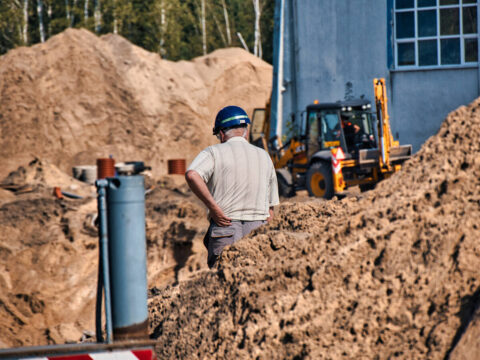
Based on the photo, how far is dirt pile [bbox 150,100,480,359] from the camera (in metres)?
2.70

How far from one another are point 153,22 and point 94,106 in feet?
38.6

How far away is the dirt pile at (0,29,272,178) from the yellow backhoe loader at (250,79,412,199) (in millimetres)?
10095


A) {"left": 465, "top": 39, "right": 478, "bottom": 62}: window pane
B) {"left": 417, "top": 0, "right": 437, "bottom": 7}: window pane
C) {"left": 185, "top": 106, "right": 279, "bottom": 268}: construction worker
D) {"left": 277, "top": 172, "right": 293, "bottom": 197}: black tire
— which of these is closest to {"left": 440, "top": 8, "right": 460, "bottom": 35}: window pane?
{"left": 417, "top": 0, "right": 437, "bottom": 7}: window pane

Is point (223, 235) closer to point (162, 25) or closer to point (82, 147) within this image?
point (82, 147)

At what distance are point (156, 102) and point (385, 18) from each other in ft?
32.2

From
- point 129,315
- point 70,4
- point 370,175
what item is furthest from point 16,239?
point 70,4

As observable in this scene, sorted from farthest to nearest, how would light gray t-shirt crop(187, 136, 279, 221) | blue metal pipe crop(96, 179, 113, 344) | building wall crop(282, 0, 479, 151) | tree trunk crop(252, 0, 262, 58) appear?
tree trunk crop(252, 0, 262, 58) → building wall crop(282, 0, 479, 151) → light gray t-shirt crop(187, 136, 279, 221) → blue metal pipe crop(96, 179, 113, 344)

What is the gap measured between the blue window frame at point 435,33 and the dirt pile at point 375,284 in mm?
13902

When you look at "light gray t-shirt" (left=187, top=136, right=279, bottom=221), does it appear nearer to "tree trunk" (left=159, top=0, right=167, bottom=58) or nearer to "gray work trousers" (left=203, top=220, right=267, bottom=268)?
"gray work trousers" (left=203, top=220, right=267, bottom=268)

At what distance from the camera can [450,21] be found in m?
16.2

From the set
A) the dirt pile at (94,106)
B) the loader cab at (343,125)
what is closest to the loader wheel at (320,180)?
the loader cab at (343,125)

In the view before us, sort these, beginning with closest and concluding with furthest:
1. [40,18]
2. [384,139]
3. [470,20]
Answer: [384,139] → [470,20] → [40,18]

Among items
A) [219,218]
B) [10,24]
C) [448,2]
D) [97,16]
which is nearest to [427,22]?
[448,2]

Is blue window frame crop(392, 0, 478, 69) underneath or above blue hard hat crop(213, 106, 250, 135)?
above
